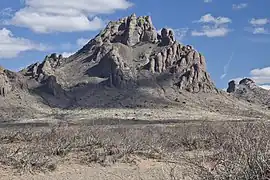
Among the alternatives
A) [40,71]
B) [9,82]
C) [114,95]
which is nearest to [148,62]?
[114,95]

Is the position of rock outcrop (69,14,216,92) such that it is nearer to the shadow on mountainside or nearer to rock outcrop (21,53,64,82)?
the shadow on mountainside

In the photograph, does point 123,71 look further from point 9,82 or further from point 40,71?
point 9,82

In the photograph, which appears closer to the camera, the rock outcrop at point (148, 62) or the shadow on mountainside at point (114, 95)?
the shadow on mountainside at point (114, 95)

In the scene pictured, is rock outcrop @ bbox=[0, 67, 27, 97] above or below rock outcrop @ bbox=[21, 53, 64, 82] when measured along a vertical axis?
below

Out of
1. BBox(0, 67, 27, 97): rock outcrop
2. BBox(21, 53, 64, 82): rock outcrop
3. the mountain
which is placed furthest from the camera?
BBox(21, 53, 64, 82): rock outcrop

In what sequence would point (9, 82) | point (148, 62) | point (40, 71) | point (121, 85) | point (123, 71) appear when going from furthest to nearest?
point (40, 71), point (148, 62), point (123, 71), point (121, 85), point (9, 82)

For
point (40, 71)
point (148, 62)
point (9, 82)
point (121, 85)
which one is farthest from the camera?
point (40, 71)

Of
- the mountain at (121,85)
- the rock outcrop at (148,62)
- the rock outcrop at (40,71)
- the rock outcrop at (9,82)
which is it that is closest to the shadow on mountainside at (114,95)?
the mountain at (121,85)

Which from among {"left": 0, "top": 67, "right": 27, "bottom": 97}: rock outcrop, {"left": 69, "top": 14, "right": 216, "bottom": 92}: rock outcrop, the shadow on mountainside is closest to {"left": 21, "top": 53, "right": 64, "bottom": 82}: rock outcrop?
the shadow on mountainside

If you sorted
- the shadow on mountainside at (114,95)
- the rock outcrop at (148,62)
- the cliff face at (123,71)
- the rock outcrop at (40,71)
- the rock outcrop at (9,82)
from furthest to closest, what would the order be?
1. the rock outcrop at (40,71)
2. the rock outcrop at (148,62)
3. the cliff face at (123,71)
4. the rock outcrop at (9,82)
5. the shadow on mountainside at (114,95)

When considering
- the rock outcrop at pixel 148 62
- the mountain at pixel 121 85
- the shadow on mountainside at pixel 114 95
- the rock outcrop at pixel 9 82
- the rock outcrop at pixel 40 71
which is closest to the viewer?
the mountain at pixel 121 85

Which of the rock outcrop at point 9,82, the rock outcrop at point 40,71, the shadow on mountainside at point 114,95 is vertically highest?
the rock outcrop at point 40,71

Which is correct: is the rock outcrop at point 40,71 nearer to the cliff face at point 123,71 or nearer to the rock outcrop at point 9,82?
the cliff face at point 123,71

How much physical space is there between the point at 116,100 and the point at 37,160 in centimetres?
12246
